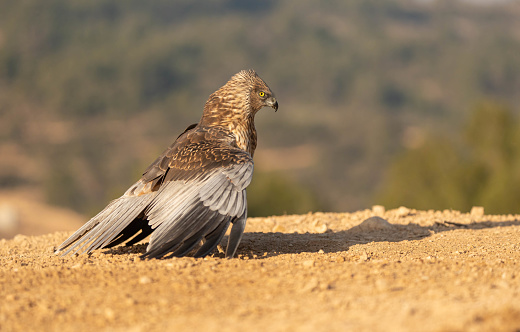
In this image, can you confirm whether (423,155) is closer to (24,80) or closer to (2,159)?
(2,159)

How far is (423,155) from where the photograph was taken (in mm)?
39094

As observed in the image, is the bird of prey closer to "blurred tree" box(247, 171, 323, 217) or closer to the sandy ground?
the sandy ground

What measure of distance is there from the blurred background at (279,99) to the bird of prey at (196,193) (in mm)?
20154

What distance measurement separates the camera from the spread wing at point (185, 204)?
6383 mm

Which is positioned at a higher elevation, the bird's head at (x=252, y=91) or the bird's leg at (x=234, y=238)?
the bird's head at (x=252, y=91)

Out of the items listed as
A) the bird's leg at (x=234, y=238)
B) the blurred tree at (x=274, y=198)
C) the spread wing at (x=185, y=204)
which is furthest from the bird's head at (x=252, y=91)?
the blurred tree at (x=274, y=198)

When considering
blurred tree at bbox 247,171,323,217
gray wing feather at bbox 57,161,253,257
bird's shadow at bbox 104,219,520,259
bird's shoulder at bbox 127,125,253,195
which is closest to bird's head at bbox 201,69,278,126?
bird's shoulder at bbox 127,125,253,195

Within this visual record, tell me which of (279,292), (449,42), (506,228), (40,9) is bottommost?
(506,228)

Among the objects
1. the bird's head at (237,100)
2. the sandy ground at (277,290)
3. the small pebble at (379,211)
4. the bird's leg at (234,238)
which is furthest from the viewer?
the small pebble at (379,211)

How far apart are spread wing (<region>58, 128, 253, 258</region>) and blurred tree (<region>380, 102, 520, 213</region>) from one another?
986 inches

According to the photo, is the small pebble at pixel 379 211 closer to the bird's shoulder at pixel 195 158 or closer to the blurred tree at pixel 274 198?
the bird's shoulder at pixel 195 158

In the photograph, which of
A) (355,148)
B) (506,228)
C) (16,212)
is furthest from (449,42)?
(506,228)

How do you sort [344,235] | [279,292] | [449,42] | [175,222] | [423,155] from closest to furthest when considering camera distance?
1. [279,292]
2. [175,222]
3. [344,235]
4. [423,155]
5. [449,42]

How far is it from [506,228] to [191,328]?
6.75 meters
